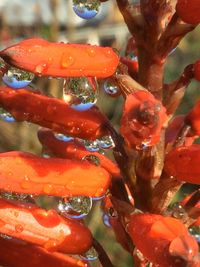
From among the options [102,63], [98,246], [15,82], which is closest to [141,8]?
[102,63]

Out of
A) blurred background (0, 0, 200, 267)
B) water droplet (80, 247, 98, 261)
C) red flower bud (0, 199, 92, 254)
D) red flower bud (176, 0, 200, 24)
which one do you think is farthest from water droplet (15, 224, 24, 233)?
blurred background (0, 0, 200, 267)

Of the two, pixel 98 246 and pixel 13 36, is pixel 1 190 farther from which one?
pixel 13 36

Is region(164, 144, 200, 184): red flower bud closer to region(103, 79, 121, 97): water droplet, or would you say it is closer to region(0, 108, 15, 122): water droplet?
region(103, 79, 121, 97): water droplet

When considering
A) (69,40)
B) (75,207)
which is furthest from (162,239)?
(69,40)

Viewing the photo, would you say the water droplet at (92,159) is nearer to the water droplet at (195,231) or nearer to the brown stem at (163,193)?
the brown stem at (163,193)

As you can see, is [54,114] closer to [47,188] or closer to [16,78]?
[16,78]

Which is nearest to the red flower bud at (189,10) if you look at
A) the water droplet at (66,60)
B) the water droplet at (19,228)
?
the water droplet at (66,60)
